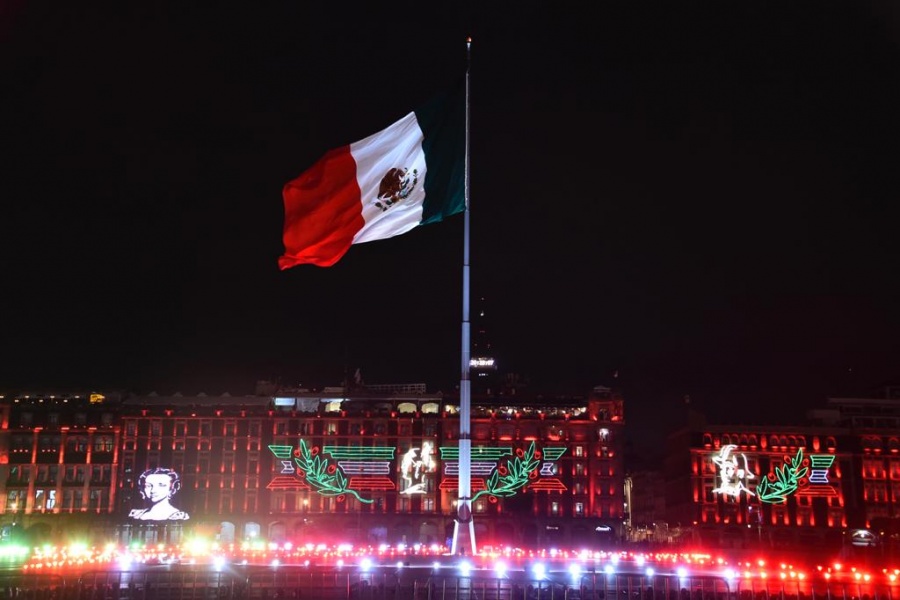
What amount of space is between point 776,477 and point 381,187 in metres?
103

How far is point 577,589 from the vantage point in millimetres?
41156

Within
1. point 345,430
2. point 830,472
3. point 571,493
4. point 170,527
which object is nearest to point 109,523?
point 170,527

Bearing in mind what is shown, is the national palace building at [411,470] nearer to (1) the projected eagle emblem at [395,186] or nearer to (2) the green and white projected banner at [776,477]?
(2) the green and white projected banner at [776,477]

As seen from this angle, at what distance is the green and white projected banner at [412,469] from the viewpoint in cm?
12516

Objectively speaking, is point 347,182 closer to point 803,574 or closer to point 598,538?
point 803,574

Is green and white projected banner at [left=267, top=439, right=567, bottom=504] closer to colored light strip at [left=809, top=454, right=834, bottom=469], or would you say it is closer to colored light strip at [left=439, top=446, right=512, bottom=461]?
colored light strip at [left=439, top=446, right=512, bottom=461]

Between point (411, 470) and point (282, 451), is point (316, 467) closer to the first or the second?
point (282, 451)

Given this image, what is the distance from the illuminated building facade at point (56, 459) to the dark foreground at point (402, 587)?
3572 inches

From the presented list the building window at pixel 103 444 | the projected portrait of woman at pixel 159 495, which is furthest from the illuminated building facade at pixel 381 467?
the projected portrait of woman at pixel 159 495

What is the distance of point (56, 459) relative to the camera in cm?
13000

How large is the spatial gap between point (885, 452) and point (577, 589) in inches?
4200

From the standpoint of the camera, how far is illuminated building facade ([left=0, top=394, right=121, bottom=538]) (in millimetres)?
127188

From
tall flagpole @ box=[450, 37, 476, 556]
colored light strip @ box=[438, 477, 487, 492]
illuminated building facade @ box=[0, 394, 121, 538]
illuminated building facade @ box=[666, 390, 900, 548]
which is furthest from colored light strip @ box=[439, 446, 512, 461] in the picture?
tall flagpole @ box=[450, 37, 476, 556]

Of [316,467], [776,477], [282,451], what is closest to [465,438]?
[282,451]
